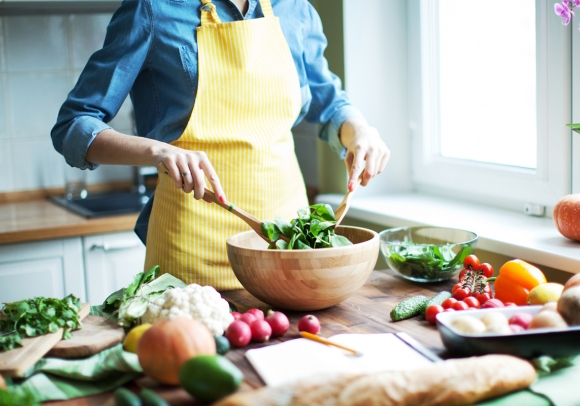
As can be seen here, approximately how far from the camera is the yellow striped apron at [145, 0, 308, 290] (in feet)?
4.99

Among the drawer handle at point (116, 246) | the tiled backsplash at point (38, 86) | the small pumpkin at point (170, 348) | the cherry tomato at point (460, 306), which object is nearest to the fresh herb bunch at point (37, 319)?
the small pumpkin at point (170, 348)

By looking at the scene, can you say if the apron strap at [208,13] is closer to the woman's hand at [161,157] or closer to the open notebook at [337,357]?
the woman's hand at [161,157]

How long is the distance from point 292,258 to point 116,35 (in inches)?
26.0

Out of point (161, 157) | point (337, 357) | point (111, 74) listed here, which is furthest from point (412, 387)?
point (111, 74)

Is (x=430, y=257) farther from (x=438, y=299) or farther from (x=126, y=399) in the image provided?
(x=126, y=399)

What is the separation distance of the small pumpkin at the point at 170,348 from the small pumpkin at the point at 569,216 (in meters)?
0.92

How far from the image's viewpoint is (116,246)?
2305 mm

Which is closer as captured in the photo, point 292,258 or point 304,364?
point 304,364

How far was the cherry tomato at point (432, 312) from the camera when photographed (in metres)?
1.21

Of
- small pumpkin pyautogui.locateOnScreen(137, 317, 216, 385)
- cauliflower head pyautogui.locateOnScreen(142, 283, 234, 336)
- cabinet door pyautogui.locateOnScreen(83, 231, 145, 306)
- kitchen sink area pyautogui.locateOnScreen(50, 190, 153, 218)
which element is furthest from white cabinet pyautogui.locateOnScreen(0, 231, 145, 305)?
small pumpkin pyautogui.locateOnScreen(137, 317, 216, 385)

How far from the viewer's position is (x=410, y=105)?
94.8 inches

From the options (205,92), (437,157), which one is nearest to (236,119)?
(205,92)

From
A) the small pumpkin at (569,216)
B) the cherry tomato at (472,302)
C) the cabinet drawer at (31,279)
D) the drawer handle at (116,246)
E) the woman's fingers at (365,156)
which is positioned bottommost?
the cabinet drawer at (31,279)

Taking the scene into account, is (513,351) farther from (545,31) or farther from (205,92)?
(545,31)
